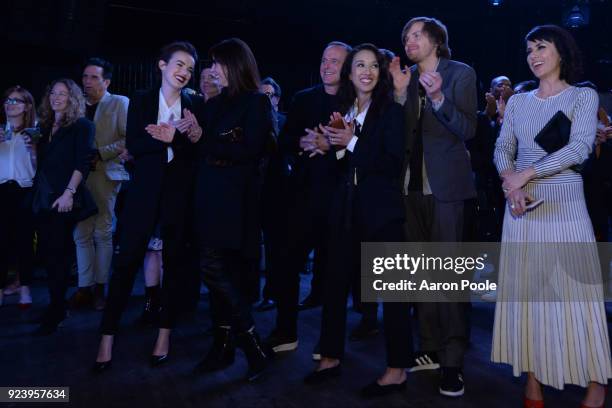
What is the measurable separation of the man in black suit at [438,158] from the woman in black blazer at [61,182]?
2.14 meters

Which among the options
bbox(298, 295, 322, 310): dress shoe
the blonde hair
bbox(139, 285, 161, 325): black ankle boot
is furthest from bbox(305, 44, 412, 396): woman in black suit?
the blonde hair

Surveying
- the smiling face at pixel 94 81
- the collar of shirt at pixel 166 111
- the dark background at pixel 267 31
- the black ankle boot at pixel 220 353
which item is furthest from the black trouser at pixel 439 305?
the dark background at pixel 267 31

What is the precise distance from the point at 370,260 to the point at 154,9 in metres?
6.04

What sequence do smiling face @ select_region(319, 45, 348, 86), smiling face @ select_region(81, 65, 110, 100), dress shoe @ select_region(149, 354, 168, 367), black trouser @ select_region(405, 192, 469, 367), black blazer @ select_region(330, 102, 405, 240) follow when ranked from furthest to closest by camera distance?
1. smiling face @ select_region(81, 65, 110, 100)
2. smiling face @ select_region(319, 45, 348, 86)
3. dress shoe @ select_region(149, 354, 168, 367)
4. black trouser @ select_region(405, 192, 469, 367)
5. black blazer @ select_region(330, 102, 405, 240)

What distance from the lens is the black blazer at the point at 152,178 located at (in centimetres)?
279

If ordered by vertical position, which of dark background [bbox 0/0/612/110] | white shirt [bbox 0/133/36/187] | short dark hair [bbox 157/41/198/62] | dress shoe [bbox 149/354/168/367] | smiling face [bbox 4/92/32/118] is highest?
dark background [bbox 0/0/612/110]

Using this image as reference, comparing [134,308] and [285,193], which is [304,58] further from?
[134,308]

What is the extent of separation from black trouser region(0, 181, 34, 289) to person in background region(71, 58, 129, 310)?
0.44 metres

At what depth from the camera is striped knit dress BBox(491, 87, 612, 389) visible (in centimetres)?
223

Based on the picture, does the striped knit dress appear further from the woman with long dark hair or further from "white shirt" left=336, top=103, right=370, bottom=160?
A: the woman with long dark hair

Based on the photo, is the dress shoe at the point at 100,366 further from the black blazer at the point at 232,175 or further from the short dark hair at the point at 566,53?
the short dark hair at the point at 566,53

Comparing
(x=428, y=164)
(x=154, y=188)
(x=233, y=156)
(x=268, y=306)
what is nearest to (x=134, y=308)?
(x=268, y=306)

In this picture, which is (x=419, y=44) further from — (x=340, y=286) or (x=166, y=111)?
(x=166, y=111)

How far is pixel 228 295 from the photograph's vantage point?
8.74ft
